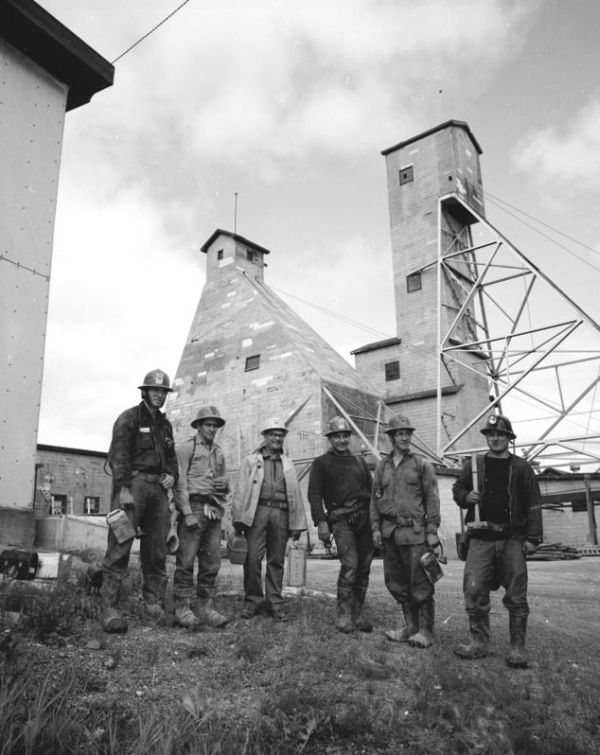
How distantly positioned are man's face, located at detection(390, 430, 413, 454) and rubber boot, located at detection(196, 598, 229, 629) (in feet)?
7.56

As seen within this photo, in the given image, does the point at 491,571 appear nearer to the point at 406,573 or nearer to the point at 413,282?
the point at 406,573

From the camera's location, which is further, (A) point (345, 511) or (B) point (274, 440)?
(B) point (274, 440)

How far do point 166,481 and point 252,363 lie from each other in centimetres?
1588

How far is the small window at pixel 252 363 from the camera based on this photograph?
21.6 meters

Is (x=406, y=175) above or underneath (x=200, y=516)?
above

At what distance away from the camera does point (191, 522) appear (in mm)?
6004

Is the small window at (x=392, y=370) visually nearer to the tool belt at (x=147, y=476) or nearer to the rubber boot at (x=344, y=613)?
the rubber boot at (x=344, y=613)

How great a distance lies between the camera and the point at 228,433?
69.2ft

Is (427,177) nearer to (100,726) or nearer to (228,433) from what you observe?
(228,433)

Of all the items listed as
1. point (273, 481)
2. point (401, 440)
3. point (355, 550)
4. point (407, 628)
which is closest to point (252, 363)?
point (273, 481)

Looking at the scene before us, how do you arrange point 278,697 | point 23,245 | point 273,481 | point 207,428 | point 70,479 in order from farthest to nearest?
1. point 70,479
2. point 23,245
3. point 273,481
4. point 207,428
5. point 278,697

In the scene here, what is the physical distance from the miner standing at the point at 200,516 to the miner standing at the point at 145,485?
0.19 meters

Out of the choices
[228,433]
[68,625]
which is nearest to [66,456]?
[228,433]

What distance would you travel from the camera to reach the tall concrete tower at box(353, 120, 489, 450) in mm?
22406
